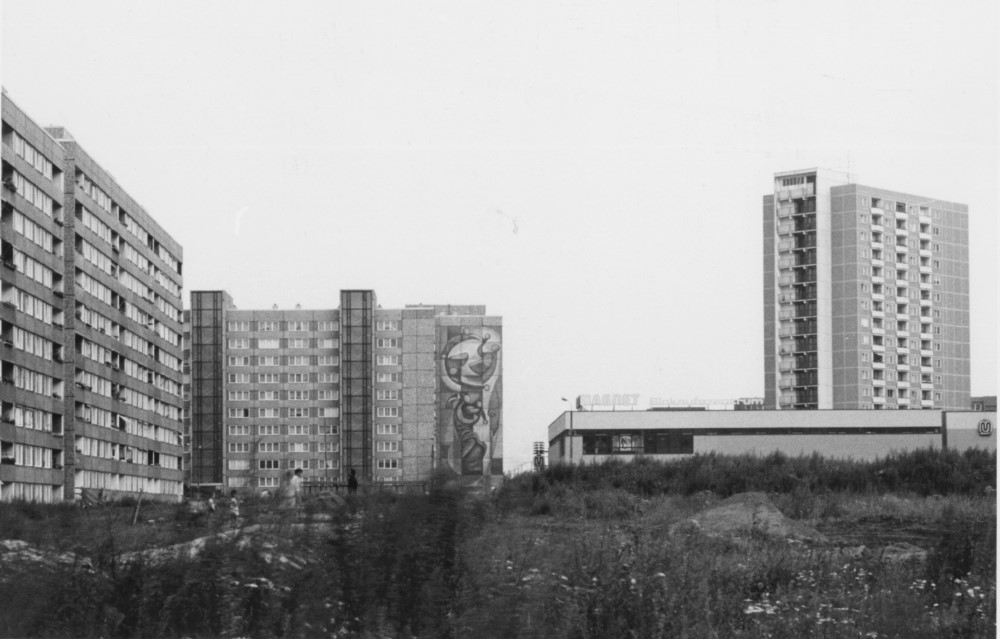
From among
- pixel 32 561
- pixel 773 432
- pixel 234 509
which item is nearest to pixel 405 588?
pixel 234 509

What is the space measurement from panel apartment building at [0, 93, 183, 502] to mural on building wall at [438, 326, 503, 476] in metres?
19.1

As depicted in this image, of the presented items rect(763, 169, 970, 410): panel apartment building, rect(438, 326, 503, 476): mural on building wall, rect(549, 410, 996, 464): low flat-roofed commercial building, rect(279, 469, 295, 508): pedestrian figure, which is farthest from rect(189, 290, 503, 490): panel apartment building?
rect(763, 169, 970, 410): panel apartment building

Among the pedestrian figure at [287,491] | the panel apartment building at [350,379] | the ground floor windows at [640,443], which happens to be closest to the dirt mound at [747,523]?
the panel apartment building at [350,379]

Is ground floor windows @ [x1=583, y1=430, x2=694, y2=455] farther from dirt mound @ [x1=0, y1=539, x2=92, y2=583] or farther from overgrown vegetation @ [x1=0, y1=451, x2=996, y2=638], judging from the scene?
dirt mound @ [x1=0, y1=539, x2=92, y2=583]

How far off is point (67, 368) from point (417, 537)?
65.8 meters

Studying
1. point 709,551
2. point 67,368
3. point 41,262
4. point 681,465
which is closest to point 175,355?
point 67,368

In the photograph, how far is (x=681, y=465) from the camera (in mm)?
41062

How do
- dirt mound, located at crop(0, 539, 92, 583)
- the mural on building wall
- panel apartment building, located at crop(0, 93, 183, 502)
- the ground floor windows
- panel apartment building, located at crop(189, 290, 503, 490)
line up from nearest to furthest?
dirt mound, located at crop(0, 539, 92, 583)
the mural on building wall
panel apartment building, located at crop(189, 290, 503, 490)
panel apartment building, located at crop(0, 93, 183, 502)
the ground floor windows

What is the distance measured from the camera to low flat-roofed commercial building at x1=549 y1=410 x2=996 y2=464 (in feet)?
256

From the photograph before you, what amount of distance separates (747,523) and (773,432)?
6247cm

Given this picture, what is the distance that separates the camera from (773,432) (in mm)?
81750

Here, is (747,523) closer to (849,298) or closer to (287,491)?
(287,491)

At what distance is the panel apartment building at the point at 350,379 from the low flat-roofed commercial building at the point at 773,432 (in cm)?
2293

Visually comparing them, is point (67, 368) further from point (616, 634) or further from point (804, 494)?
point (616, 634)
